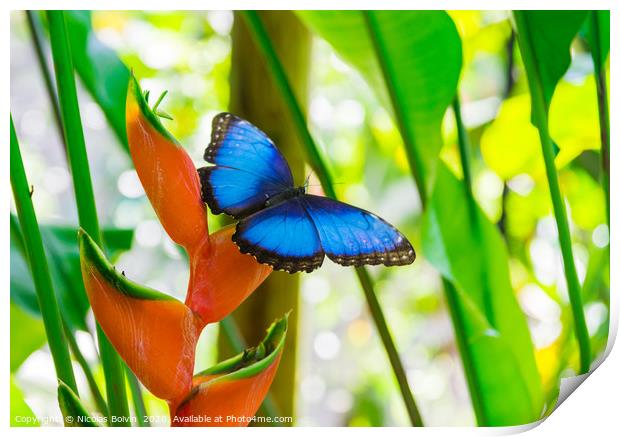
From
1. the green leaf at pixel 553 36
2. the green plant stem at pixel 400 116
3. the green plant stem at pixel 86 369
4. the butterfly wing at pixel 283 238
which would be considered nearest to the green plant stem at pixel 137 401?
the green plant stem at pixel 86 369

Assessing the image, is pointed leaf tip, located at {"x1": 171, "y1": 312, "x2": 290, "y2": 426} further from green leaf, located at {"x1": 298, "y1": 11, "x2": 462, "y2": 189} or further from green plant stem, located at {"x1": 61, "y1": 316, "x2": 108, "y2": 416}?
green leaf, located at {"x1": 298, "y1": 11, "x2": 462, "y2": 189}

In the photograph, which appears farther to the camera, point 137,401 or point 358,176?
point 358,176

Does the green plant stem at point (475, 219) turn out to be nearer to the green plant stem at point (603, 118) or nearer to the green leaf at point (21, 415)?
the green plant stem at point (603, 118)

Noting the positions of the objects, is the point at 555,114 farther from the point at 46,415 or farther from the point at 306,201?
the point at 46,415

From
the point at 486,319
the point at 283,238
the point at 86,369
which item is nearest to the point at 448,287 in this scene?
the point at 486,319

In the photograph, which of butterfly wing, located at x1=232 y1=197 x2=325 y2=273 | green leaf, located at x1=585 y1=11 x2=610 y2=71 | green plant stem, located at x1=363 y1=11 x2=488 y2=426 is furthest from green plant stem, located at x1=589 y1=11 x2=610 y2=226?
butterfly wing, located at x1=232 y1=197 x2=325 y2=273

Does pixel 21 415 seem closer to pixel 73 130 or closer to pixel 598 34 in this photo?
pixel 73 130
